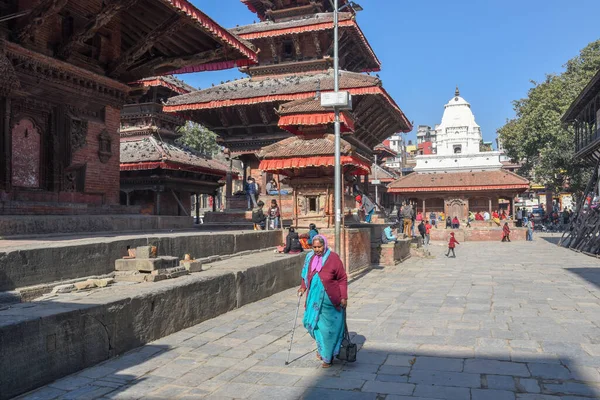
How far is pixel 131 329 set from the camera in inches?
225

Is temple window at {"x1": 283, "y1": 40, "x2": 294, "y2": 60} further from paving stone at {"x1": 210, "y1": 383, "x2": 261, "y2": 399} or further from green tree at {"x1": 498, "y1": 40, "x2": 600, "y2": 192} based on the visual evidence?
Result: paving stone at {"x1": 210, "y1": 383, "x2": 261, "y2": 399}

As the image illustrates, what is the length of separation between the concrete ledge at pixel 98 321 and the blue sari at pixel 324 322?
1983 millimetres

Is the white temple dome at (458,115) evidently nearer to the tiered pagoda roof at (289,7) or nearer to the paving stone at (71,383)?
the tiered pagoda roof at (289,7)

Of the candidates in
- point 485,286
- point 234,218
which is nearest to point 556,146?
point 234,218

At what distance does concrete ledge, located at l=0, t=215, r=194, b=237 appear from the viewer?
26.2ft

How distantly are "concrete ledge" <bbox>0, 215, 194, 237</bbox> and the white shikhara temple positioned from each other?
119ft

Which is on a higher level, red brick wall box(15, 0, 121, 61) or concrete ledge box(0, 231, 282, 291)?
red brick wall box(15, 0, 121, 61)

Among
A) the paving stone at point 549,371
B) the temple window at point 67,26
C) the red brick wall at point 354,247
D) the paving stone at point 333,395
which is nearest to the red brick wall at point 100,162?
the temple window at point 67,26

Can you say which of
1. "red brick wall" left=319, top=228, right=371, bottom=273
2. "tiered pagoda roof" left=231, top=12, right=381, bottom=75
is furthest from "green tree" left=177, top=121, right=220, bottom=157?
"red brick wall" left=319, top=228, right=371, bottom=273

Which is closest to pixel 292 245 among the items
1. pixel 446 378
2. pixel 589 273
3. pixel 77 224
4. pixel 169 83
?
pixel 77 224

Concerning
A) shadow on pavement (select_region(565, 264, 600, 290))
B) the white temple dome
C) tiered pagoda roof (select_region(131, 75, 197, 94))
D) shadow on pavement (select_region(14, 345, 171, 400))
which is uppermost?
the white temple dome

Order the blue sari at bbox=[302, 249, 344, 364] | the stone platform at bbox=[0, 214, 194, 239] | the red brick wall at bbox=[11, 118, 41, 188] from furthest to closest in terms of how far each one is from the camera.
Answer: the red brick wall at bbox=[11, 118, 41, 188]
the stone platform at bbox=[0, 214, 194, 239]
the blue sari at bbox=[302, 249, 344, 364]

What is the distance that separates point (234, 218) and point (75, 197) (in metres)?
9.05

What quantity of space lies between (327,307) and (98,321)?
2384mm
